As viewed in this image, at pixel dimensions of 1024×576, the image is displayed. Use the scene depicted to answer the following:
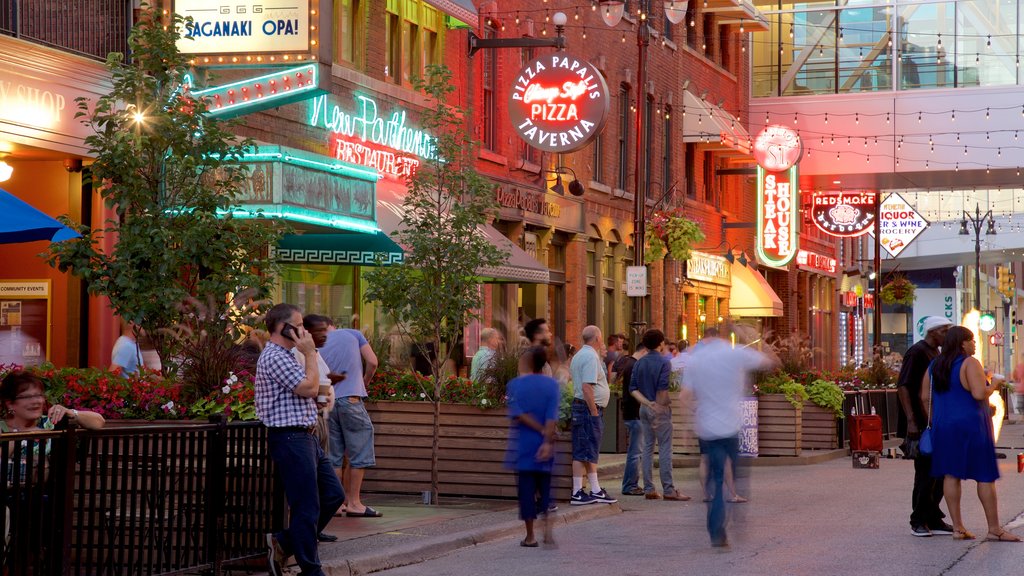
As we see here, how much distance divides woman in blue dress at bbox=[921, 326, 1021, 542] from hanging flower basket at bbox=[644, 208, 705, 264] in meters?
20.0

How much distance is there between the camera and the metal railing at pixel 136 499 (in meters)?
8.23

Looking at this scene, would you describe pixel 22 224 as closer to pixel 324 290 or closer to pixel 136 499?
pixel 136 499

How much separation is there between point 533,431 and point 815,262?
35683 mm

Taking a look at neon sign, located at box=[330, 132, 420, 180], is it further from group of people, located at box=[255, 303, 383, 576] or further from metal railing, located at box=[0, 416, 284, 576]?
group of people, located at box=[255, 303, 383, 576]

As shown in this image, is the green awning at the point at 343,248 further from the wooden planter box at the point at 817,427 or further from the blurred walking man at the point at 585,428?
the wooden planter box at the point at 817,427

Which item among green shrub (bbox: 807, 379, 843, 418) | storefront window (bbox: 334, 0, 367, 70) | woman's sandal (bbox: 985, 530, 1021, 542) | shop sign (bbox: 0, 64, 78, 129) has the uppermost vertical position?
storefront window (bbox: 334, 0, 367, 70)

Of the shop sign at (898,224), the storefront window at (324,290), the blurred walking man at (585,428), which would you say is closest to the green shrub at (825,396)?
the storefront window at (324,290)

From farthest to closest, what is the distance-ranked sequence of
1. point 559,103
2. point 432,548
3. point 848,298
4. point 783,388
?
point 848,298, point 559,103, point 783,388, point 432,548

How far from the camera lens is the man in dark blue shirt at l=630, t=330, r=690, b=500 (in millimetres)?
16703

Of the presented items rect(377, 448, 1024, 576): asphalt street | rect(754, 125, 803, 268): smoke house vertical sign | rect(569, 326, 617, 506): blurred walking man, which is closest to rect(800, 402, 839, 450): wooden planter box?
rect(377, 448, 1024, 576): asphalt street

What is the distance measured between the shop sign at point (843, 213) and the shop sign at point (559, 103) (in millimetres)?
19962

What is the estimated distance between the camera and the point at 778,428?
23500 mm

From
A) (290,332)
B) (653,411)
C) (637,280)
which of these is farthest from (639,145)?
(290,332)

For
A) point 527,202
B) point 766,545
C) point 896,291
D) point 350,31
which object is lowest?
point 766,545
